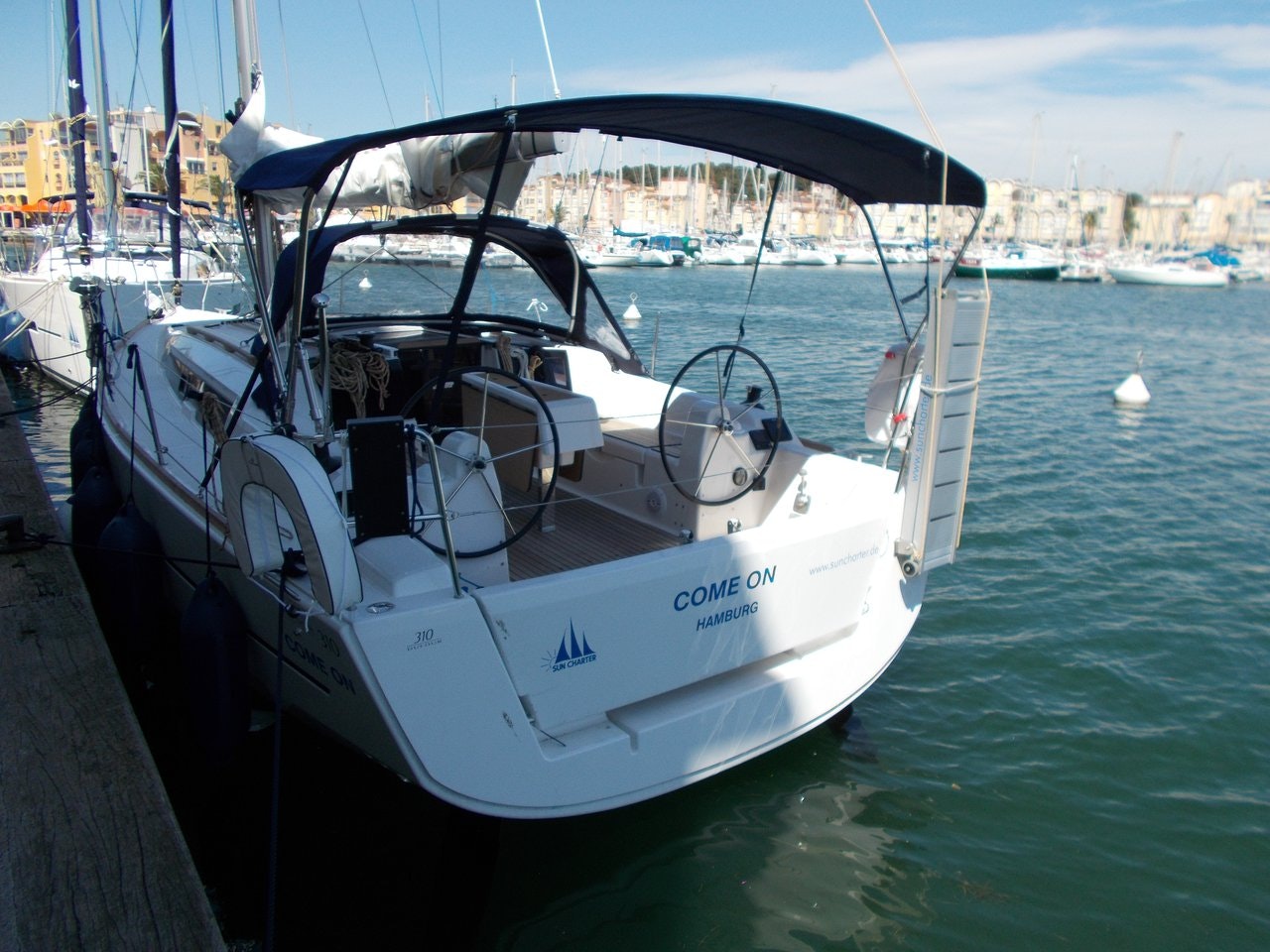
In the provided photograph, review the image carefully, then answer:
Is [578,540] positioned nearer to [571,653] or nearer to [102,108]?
[571,653]

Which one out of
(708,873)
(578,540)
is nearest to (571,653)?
(708,873)

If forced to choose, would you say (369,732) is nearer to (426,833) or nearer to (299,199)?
(426,833)

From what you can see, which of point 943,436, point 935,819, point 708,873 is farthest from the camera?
point 935,819

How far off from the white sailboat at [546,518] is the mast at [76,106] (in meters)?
12.2

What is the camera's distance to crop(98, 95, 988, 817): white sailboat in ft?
9.59

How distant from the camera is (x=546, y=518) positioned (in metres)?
4.72

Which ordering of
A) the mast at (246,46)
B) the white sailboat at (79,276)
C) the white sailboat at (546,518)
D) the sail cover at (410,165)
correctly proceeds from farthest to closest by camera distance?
the white sailboat at (79,276) < the mast at (246,46) < the sail cover at (410,165) < the white sailboat at (546,518)

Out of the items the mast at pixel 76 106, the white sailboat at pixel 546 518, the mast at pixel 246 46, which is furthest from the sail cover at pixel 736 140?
the mast at pixel 76 106

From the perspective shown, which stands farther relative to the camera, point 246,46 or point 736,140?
point 246,46

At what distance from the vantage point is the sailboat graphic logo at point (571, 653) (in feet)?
10.3

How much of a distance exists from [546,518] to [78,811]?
2.51m

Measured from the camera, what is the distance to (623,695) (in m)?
3.34

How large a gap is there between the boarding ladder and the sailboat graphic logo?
5.35 feet

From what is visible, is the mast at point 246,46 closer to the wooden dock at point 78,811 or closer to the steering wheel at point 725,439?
the steering wheel at point 725,439
